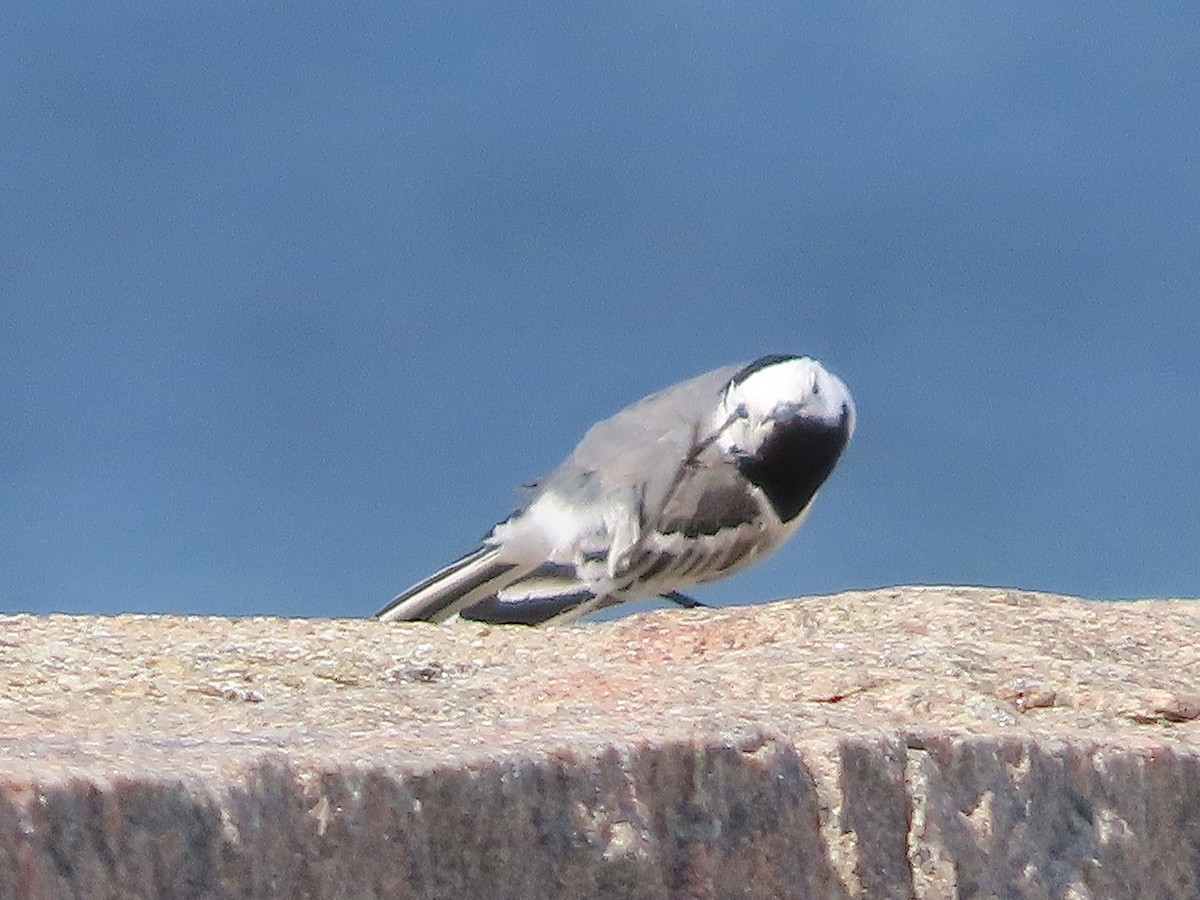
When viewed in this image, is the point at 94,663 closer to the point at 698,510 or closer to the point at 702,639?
the point at 702,639

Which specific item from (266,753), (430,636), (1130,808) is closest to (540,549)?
(430,636)

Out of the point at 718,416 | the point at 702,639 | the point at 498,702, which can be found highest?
the point at 718,416

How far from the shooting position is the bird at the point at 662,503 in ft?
19.8

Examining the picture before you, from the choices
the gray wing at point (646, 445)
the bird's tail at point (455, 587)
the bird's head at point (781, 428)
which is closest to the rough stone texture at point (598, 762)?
the bird's tail at point (455, 587)

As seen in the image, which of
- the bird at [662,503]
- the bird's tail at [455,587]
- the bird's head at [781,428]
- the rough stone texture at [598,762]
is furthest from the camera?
the bird's head at [781,428]

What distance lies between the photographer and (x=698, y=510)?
241 inches

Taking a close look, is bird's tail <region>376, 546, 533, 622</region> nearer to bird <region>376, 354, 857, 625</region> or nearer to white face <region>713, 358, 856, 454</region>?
bird <region>376, 354, 857, 625</region>

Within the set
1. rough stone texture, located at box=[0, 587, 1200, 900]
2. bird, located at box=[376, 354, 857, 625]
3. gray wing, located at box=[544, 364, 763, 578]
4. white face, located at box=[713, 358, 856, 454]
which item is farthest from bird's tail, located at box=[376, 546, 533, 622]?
rough stone texture, located at box=[0, 587, 1200, 900]

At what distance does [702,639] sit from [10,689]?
1.12 m

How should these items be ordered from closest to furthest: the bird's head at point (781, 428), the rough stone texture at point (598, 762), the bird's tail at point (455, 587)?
the rough stone texture at point (598, 762) < the bird's tail at point (455, 587) < the bird's head at point (781, 428)

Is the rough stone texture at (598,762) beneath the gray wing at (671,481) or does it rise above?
beneath

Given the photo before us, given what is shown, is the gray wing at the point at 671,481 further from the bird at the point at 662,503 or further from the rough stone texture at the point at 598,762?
the rough stone texture at the point at 598,762

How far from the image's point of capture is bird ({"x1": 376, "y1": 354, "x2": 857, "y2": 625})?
605 cm

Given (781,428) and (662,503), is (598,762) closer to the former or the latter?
(662,503)
